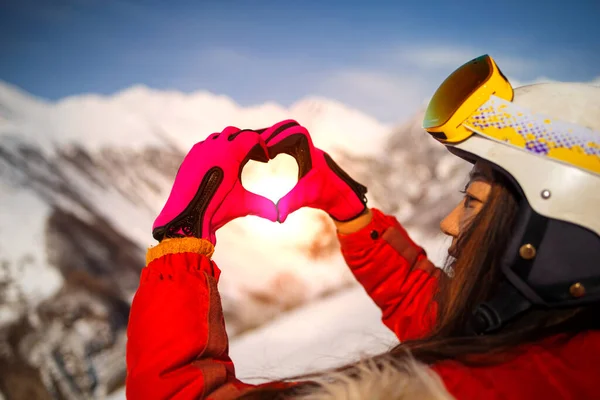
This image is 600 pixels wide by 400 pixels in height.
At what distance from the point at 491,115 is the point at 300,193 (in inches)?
12.0

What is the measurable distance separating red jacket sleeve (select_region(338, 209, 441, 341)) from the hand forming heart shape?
0.05 meters

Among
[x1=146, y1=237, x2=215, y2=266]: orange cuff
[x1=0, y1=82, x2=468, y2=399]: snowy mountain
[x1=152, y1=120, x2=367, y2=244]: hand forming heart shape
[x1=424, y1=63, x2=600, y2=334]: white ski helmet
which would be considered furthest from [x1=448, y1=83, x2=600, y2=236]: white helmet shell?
[x1=0, y1=82, x2=468, y2=399]: snowy mountain

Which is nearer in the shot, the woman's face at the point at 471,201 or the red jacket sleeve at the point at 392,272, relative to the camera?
the woman's face at the point at 471,201

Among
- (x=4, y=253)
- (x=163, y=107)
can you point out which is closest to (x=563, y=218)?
(x=4, y=253)

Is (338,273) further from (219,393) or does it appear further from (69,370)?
(219,393)

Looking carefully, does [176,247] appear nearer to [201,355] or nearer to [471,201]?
[201,355]

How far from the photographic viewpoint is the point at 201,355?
406mm

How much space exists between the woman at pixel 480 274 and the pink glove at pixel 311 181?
0.21 ft

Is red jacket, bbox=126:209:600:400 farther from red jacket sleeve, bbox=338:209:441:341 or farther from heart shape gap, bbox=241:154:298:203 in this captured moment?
heart shape gap, bbox=241:154:298:203

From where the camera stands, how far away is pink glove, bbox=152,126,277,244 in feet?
1.68

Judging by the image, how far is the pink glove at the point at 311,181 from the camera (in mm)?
609

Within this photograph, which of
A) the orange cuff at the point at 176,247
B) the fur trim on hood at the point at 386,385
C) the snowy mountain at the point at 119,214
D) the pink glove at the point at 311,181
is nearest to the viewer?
the fur trim on hood at the point at 386,385

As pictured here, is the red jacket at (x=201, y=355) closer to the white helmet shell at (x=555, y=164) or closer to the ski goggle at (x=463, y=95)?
the white helmet shell at (x=555, y=164)

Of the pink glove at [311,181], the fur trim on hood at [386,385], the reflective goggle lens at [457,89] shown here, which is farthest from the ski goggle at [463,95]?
the fur trim on hood at [386,385]
